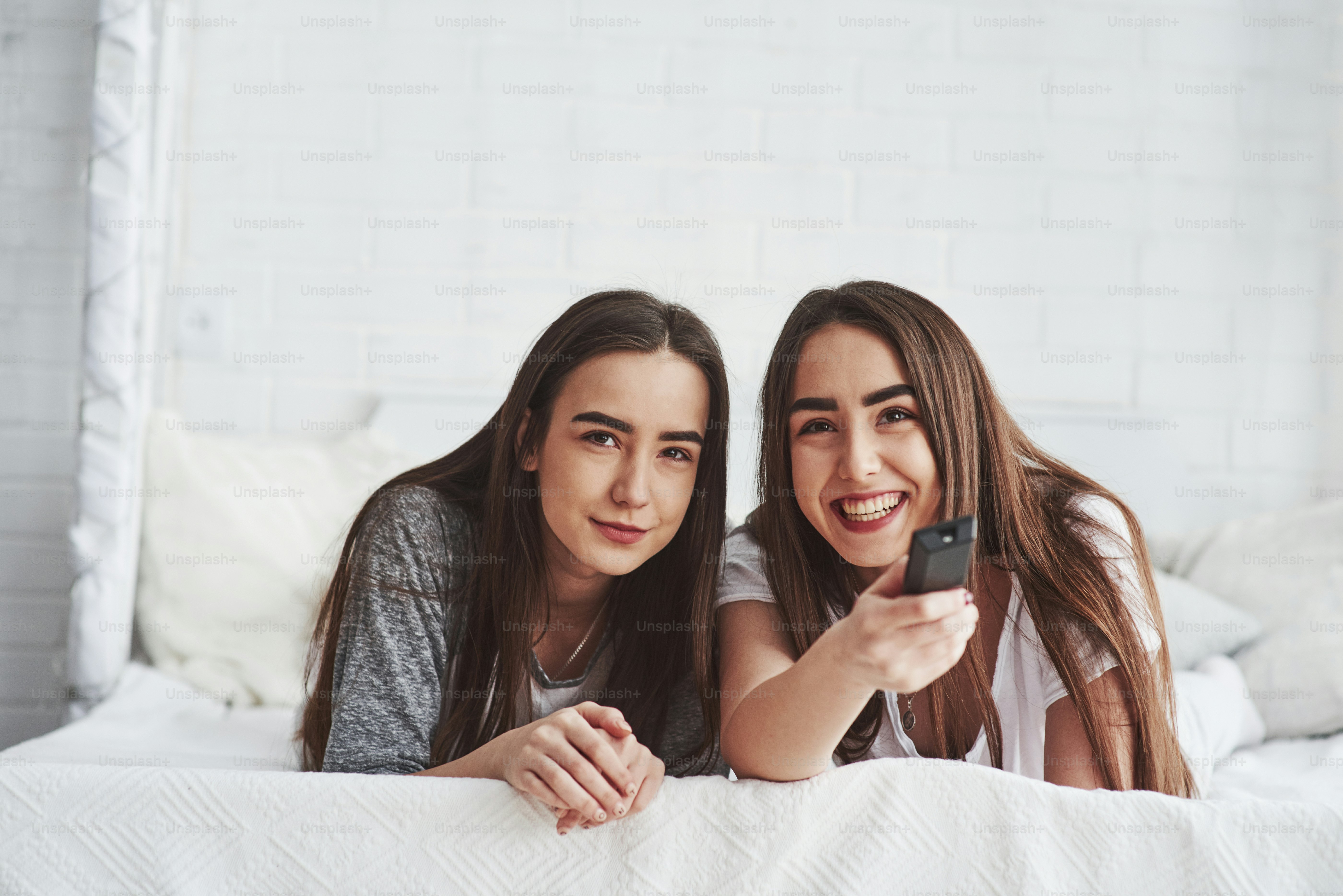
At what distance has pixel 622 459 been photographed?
1104 millimetres

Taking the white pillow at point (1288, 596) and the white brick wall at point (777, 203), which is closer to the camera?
the white pillow at point (1288, 596)

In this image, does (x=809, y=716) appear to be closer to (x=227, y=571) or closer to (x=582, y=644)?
(x=582, y=644)

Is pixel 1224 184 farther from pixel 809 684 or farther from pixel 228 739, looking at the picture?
pixel 228 739

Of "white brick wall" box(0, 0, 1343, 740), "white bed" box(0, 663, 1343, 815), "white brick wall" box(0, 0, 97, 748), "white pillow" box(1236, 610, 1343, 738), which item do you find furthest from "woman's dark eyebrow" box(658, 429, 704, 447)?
"white brick wall" box(0, 0, 97, 748)

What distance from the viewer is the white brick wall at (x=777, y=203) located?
192 cm

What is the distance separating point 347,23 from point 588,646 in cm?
139

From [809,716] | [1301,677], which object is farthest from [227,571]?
[1301,677]

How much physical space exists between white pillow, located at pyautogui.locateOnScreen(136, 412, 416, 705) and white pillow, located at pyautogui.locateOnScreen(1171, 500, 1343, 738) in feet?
4.82

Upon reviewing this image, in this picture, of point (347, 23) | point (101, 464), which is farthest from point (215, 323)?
point (347, 23)

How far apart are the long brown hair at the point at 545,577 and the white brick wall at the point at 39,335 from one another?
2.47ft

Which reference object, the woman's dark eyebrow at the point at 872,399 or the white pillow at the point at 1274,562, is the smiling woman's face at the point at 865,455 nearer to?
the woman's dark eyebrow at the point at 872,399

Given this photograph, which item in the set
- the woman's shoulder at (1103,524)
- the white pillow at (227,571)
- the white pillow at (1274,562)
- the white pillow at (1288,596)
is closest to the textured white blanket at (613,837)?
the woman's shoulder at (1103,524)

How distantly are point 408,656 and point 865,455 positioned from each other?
1.73 ft

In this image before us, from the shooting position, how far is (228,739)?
136cm
